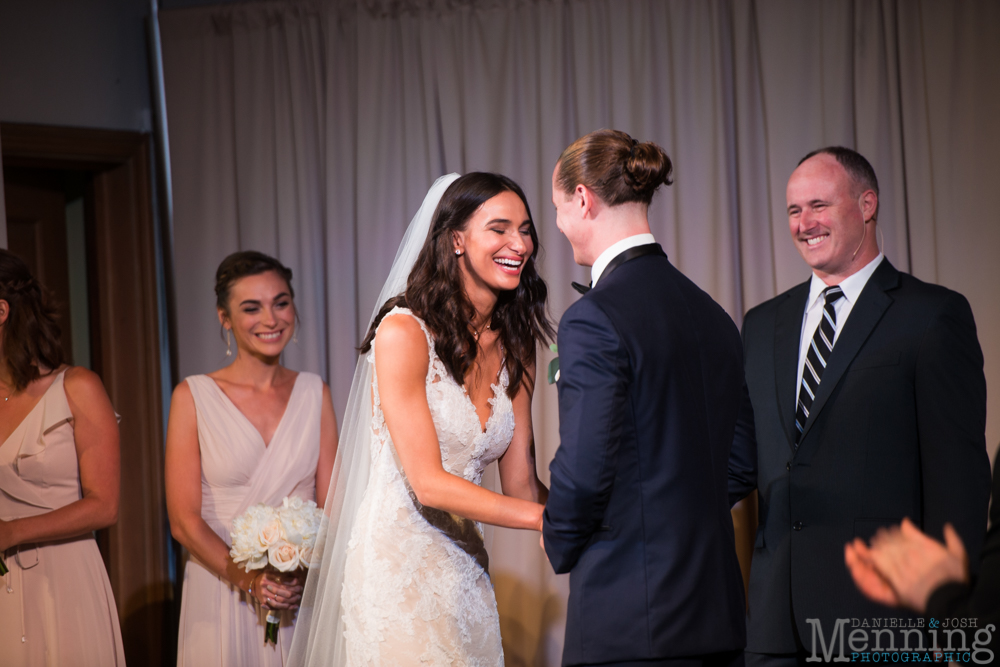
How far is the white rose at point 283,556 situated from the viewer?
108 inches

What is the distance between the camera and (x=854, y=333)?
2.62m

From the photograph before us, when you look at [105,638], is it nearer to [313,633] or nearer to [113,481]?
[113,481]

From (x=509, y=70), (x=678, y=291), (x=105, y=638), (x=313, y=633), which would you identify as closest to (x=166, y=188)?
(x=509, y=70)

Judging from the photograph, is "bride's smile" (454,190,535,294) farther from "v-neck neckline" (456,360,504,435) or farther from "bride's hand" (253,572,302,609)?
"bride's hand" (253,572,302,609)

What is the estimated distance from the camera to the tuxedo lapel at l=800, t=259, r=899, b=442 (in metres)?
2.59

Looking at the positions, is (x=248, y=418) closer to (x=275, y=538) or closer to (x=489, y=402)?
(x=275, y=538)

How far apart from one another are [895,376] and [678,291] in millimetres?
1018

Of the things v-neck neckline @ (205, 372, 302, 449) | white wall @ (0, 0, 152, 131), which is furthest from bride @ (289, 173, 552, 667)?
white wall @ (0, 0, 152, 131)

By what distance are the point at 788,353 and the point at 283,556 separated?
1832mm

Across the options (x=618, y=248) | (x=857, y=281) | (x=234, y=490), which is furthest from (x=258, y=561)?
(x=857, y=281)

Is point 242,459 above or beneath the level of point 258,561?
above

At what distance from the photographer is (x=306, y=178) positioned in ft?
14.8

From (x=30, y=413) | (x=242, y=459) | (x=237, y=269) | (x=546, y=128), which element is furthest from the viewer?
(x=546, y=128)

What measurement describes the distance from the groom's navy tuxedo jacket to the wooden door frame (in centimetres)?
324
